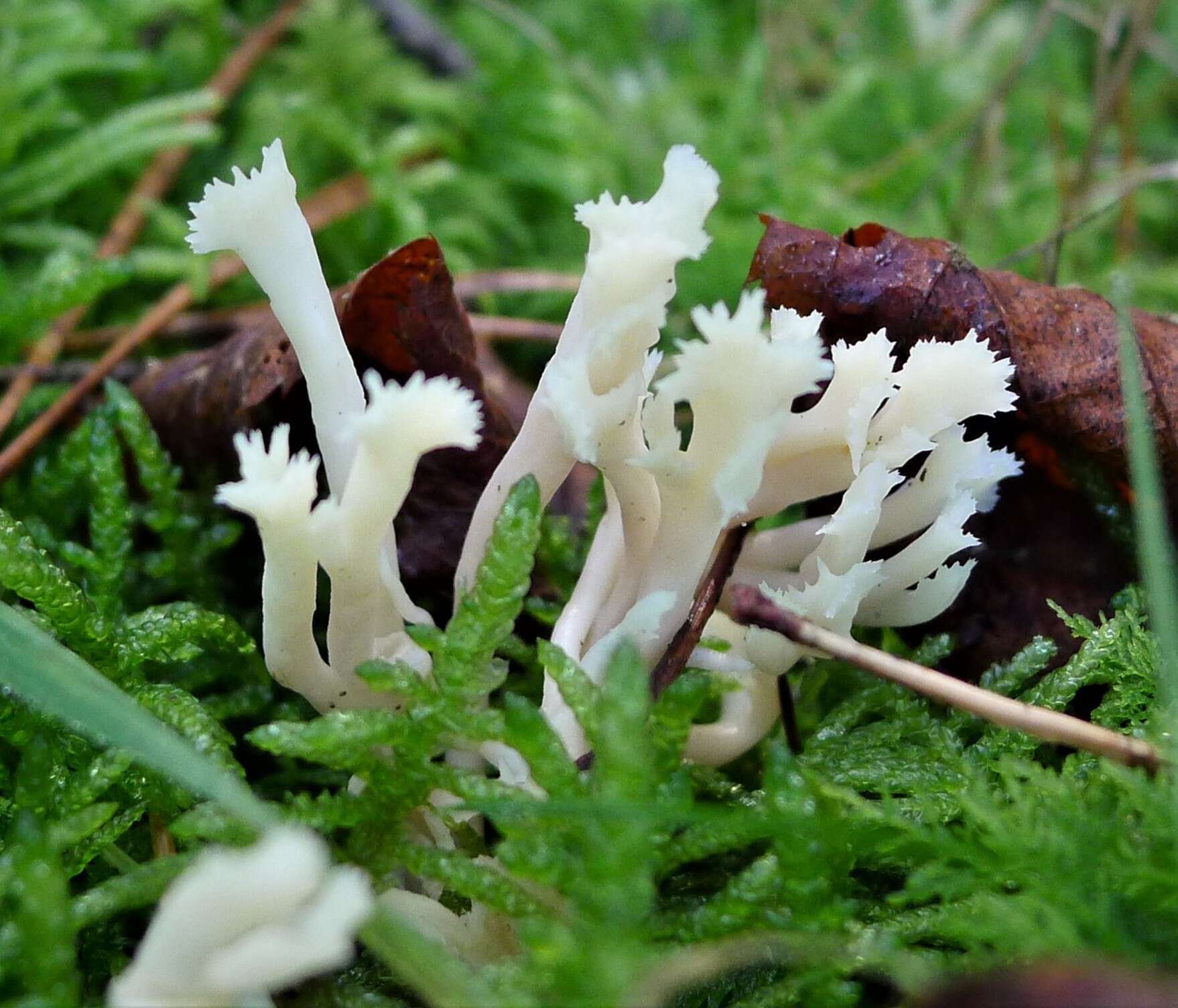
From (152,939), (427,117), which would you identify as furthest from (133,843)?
(427,117)

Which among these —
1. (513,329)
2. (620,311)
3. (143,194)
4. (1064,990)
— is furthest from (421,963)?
(143,194)

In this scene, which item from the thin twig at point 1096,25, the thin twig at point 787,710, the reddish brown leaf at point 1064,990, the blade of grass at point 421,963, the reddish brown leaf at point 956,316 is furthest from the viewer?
the thin twig at point 1096,25

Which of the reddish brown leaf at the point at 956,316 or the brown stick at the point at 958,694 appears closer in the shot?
the brown stick at the point at 958,694

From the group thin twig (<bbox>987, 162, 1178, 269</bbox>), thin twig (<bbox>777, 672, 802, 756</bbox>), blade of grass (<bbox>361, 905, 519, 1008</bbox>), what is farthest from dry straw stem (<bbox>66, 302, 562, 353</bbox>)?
blade of grass (<bbox>361, 905, 519, 1008</bbox>)

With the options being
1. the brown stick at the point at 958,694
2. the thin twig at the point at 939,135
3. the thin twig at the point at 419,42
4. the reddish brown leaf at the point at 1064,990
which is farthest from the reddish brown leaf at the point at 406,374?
the thin twig at the point at 419,42

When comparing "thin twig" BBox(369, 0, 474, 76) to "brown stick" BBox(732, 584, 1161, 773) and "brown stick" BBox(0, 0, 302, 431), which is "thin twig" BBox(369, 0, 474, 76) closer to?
"brown stick" BBox(0, 0, 302, 431)

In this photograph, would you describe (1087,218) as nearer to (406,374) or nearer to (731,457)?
(731,457)

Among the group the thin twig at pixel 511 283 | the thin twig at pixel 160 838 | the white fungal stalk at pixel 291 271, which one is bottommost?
the thin twig at pixel 160 838

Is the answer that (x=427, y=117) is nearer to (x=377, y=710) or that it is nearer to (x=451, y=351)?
(x=451, y=351)

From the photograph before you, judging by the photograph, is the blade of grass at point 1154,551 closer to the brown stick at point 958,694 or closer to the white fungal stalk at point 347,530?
the brown stick at point 958,694
